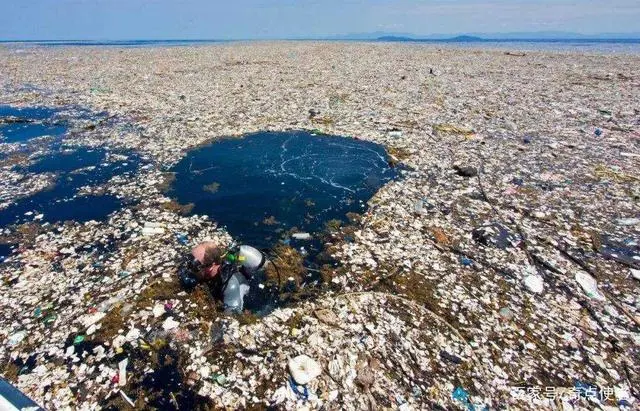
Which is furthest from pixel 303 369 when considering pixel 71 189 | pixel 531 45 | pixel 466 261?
pixel 531 45

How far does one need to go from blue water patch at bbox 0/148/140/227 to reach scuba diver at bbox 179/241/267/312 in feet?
11.1

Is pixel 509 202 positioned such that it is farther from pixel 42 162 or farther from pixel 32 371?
pixel 42 162

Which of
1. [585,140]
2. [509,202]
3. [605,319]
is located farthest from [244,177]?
[585,140]

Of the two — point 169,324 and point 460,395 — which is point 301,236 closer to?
point 169,324

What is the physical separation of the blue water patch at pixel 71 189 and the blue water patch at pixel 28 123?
9.24 feet

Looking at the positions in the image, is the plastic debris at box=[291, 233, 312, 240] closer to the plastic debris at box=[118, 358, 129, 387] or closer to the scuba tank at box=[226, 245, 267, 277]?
the scuba tank at box=[226, 245, 267, 277]

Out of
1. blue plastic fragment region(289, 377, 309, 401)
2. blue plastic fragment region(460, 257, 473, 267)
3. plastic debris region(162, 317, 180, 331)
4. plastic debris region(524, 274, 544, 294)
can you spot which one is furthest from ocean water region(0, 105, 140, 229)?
plastic debris region(524, 274, 544, 294)

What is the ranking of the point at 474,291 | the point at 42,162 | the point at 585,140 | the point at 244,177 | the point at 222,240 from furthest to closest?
the point at 585,140
the point at 42,162
the point at 244,177
the point at 222,240
the point at 474,291

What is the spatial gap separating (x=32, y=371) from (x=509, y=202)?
347 inches

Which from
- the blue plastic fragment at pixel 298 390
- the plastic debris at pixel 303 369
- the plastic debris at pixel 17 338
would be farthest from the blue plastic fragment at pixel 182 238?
the blue plastic fragment at pixel 298 390

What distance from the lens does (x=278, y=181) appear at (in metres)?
9.23

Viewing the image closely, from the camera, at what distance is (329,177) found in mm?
9422

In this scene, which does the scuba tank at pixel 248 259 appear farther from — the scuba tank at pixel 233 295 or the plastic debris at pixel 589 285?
the plastic debris at pixel 589 285

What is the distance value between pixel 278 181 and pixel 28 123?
12.3 meters
